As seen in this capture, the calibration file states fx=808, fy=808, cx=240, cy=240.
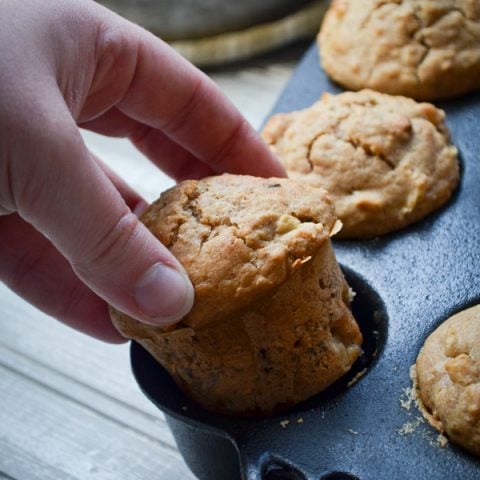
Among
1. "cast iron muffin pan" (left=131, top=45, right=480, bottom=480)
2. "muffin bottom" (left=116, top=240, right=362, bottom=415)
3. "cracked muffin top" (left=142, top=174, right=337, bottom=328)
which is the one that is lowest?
"cast iron muffin pan" (left=131, top=45, right=480, bottom=480)

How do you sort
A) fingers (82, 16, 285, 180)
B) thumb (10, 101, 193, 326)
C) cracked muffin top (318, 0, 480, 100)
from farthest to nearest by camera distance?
cracked muffin top (318, 0, 480, 100), fingers (82, 16, 285, 180), thumb (10, 101, 193, 326)

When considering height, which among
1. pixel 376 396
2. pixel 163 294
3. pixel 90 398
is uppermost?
pixel 163 294

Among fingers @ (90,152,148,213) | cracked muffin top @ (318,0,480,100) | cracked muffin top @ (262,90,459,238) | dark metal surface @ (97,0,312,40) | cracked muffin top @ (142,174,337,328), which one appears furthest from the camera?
dark metal surface @ (97,0,312,40)

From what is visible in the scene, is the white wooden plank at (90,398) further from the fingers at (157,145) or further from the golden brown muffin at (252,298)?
the fingers at (157,145)

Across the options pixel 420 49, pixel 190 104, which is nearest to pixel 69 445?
pixel 190 104

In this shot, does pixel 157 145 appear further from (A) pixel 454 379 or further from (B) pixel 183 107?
(A) pixel 454 379

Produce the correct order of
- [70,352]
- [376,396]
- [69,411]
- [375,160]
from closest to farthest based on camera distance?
[376,396], [375,160], [69,411], [70,352]

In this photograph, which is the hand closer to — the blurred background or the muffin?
the muffin

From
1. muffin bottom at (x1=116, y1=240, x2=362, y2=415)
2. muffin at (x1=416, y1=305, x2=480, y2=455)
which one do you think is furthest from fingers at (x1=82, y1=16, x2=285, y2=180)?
muffin at (x1=416, y1=305, x2=480, y2=455)
